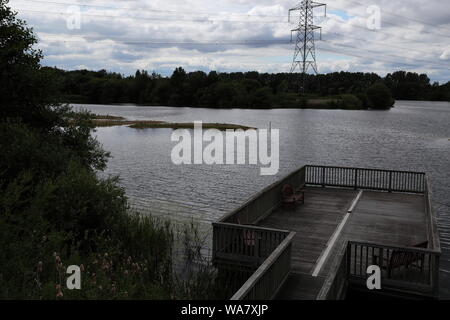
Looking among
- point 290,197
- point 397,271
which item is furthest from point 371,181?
point 397,271

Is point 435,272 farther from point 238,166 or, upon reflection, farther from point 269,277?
point 238,166

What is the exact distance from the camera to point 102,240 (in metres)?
15.1

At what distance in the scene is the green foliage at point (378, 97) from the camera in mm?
151375

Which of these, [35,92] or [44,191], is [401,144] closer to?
[35,92]

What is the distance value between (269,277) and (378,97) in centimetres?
15137

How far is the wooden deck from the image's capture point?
12.0m

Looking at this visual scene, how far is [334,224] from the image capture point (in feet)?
54.5

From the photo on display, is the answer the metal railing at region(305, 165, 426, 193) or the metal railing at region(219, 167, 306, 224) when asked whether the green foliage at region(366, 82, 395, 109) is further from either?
the metal railing at region(219, 167, 306, 224)

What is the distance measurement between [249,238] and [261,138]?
53.5 metres

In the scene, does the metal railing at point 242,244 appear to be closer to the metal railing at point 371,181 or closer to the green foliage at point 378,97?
the metal railing at point 371,181

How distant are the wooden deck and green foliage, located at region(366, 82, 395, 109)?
451ft

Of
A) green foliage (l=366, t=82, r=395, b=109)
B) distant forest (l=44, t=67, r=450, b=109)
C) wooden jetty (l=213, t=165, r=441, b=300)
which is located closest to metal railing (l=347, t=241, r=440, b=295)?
wooden jetty (l=213, t=165, r=441, b=300)

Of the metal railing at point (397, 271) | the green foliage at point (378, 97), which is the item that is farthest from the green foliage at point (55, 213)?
the green foliage at point (378, 97)
